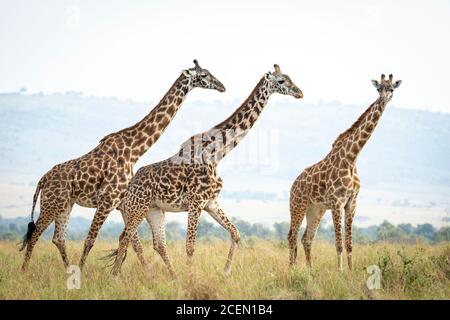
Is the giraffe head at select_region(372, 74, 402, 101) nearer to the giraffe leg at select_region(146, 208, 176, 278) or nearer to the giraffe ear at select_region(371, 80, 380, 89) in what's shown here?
the giraffe ear at select_region(371, 80, 380, 89)

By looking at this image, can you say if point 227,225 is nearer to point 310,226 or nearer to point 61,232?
point 310,226

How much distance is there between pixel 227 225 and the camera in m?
12.0

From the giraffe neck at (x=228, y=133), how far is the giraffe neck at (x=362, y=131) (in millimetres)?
1593

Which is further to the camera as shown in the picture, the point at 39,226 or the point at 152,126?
the point at 152,126

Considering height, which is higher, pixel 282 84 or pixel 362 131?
pixel 282 84

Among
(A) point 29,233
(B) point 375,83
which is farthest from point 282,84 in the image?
(A) point 29,233

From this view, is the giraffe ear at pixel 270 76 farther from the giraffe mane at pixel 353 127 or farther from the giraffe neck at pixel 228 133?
the giraffe mane at pixel 353 127

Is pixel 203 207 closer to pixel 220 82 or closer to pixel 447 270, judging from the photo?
pixel 220 82

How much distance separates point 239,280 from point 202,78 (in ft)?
11.9

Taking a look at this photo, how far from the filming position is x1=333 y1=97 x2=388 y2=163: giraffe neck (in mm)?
12398

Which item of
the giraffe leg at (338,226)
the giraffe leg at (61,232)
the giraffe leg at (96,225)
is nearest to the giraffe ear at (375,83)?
the giraffe leg at (338,226)
